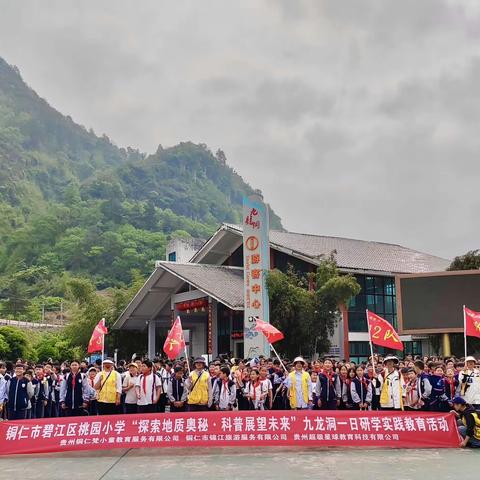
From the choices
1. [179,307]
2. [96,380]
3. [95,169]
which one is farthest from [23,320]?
[95,169]

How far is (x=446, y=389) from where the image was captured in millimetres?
10812

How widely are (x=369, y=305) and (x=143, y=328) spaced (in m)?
12.4

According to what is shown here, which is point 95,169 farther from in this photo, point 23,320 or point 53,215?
point 23,320

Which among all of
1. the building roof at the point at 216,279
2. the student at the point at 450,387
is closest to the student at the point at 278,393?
the student at the point at 450,387

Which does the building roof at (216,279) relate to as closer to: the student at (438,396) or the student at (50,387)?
the student at (50,387)

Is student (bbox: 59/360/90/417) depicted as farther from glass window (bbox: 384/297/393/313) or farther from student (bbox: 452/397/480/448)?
glass window (bbox: 384/297/393/313)

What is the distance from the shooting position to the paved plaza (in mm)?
7820

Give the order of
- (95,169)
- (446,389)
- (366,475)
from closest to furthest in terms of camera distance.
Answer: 1. (366,475)
2. (446,389)
3. (95,169)

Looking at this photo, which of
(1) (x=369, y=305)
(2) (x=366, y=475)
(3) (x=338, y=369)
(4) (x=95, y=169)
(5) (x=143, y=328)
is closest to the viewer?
(2) (x=366, y=475)

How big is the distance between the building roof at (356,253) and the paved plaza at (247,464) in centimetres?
1651

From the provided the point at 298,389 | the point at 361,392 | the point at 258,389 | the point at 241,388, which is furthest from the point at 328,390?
the point at 241,388

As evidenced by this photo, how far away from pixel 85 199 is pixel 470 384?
113552 millimetres

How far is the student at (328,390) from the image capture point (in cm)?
1216

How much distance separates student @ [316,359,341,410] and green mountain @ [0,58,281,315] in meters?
58.0
